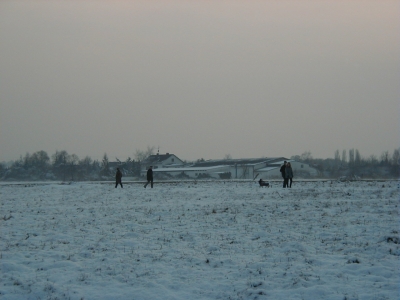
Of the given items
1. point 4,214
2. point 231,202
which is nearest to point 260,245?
point 231,202

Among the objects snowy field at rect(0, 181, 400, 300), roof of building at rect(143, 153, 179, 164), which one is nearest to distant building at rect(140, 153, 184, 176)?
roof of building at rect(143, 153, 179, 164)

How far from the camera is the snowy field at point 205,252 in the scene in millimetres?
8062

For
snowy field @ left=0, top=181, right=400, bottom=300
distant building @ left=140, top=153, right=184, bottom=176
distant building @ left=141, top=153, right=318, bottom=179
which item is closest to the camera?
snowy field @ left=0, top=181, right=400, bottom=300

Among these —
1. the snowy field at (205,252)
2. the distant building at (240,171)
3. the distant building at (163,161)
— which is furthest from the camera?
the distant building at (163,161)

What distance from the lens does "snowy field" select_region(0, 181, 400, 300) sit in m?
8.06

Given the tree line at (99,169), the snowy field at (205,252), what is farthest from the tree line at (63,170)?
the snowy field at (205,252)

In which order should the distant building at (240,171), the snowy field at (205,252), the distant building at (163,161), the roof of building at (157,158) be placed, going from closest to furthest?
the snowy field at (205,252) → the distant building at (240,171) → the distant building at (163,161) → the roof of building at (157,158)

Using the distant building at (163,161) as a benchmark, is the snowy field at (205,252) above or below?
below

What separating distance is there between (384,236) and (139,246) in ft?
21.3

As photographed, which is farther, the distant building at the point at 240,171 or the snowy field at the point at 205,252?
the distant building at the point at 240,171

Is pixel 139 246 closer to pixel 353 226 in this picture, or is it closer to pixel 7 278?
pixel 7 278

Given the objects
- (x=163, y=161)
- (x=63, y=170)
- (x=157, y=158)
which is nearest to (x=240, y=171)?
(x=163, y=161)

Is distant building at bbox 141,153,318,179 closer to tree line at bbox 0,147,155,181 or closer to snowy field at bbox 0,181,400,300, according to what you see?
tree line at bbox 0,147,155,181

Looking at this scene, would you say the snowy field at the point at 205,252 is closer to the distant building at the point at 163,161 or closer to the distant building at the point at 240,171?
the distant building at the point at 240,171
